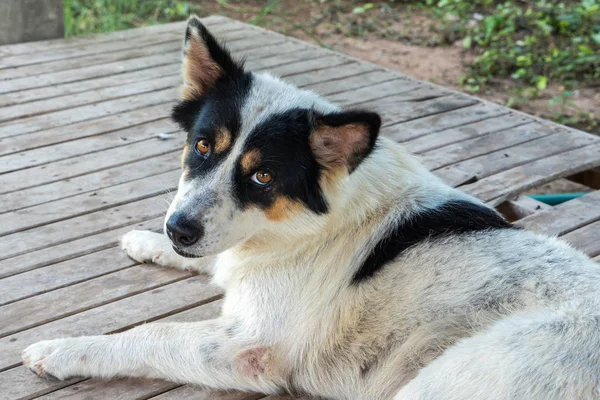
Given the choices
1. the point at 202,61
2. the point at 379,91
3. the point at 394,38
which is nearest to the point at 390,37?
the point at 394,38

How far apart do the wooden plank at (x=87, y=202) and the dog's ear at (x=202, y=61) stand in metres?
1.14

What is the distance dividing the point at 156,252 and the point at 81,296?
0.40m

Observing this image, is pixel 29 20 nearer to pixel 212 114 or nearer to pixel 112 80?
pixel 112 80

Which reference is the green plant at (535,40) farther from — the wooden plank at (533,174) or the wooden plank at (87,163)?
the wooden plank at (87,163)

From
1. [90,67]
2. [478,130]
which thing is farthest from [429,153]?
[90,67]

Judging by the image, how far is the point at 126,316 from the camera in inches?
123

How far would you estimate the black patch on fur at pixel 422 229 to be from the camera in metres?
2.71

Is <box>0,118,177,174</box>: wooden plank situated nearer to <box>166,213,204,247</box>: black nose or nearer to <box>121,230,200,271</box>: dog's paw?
<box>121,230,200,271</box>: dog's paw

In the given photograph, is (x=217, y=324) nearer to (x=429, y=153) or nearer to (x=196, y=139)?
(x=196, y=139)

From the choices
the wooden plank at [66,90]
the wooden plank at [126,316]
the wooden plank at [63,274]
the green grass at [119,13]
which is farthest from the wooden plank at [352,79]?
the green grass at [119,13]

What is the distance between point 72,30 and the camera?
25.9ft

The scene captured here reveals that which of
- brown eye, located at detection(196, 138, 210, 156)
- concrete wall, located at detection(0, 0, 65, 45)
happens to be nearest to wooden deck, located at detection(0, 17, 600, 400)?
concrete wall, located at detection(0, 0, 65, 45)

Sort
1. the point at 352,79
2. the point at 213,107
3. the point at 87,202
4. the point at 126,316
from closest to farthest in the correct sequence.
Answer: the point at 213,107 < the point at 126,316 < the point at 87,202 < the point at 352,79

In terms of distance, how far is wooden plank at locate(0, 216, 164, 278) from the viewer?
3.37m
